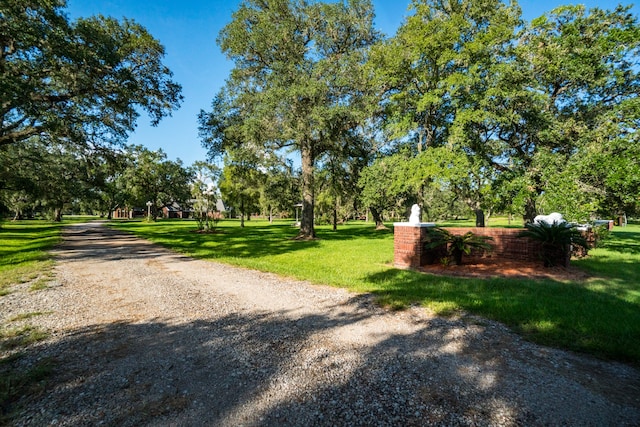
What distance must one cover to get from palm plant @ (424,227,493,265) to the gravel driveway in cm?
432

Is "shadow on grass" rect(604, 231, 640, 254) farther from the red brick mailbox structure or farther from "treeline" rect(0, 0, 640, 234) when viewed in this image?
the red brick mailbox structure

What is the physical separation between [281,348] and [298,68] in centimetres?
1570

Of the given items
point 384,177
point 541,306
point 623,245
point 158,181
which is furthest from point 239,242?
point 158,181

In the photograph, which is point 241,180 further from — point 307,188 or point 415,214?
point 415,214

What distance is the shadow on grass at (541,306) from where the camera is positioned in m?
Result: 3.40

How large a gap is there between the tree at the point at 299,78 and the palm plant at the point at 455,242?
8232mm

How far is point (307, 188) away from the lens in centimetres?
1772

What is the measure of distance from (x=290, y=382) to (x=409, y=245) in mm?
6450

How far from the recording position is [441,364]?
9.48 feet

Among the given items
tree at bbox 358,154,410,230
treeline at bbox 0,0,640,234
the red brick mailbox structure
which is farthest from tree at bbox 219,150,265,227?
the red brick mailbox structure

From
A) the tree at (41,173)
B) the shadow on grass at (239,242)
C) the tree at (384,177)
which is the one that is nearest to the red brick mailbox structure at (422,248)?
the shadow on grass at (239,242)

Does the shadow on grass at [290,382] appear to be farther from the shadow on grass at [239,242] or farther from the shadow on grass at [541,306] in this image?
the shadow on grass at [239,242]

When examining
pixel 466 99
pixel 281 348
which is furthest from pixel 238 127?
pixel 281 348

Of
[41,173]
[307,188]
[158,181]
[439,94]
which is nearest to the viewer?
[439,94]
